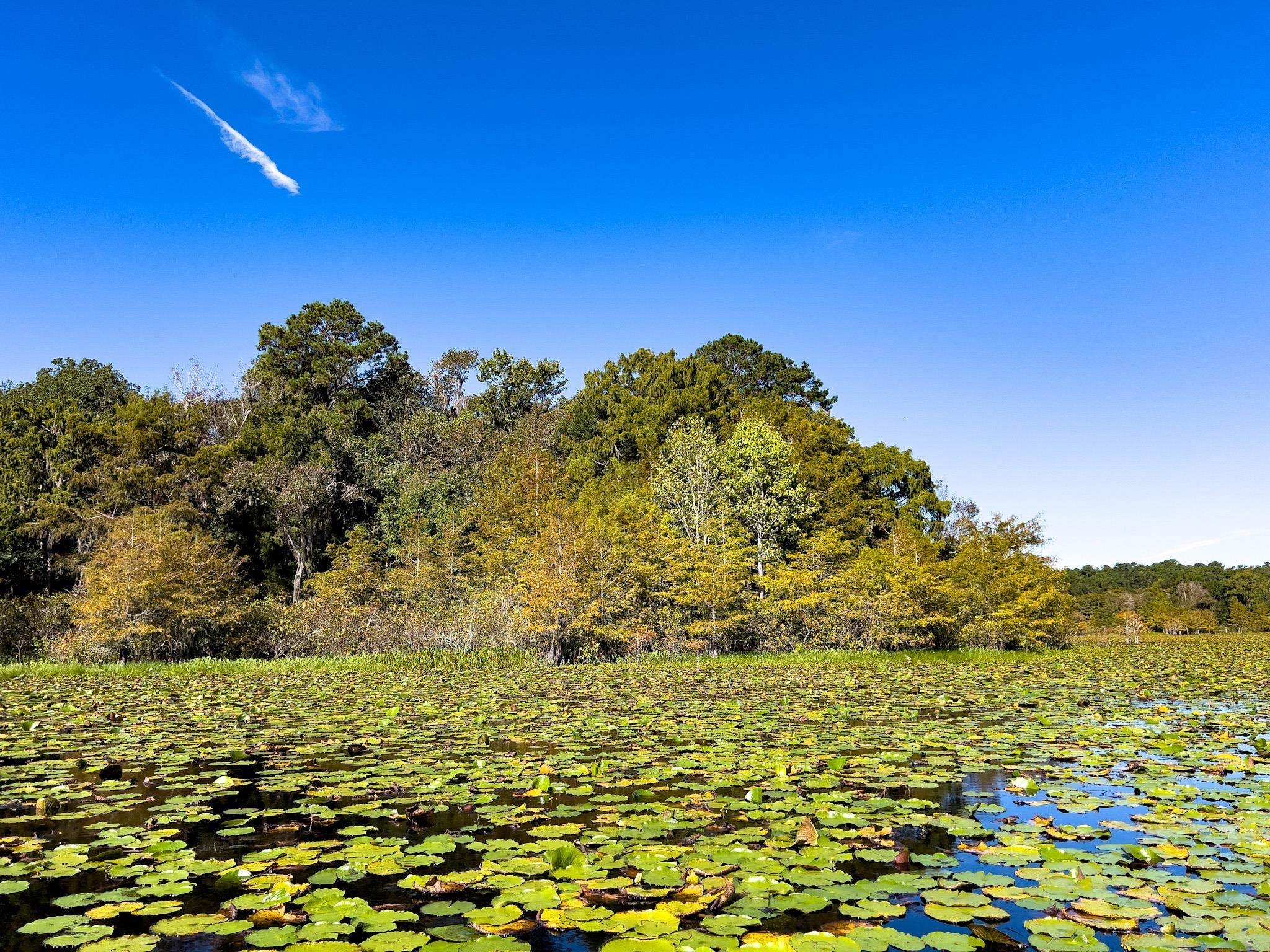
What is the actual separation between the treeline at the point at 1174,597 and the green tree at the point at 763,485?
82.9 ft

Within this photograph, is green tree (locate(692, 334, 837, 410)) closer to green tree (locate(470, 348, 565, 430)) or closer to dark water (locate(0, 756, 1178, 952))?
green tree (locate(470, 348, 565, 430))

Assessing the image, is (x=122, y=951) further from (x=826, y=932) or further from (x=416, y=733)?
(x=416, y=733)

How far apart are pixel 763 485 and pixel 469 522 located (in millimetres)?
A: 12935

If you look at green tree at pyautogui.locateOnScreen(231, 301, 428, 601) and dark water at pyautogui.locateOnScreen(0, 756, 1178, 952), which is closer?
dark water at pyautogui.locateOnScreen(0, 756, 1178, 952)

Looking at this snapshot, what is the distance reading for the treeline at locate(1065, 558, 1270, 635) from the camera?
5028 cm

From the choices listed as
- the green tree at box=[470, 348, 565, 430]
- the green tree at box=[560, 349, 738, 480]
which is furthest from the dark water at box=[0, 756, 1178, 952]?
the green tree at box=[470, 348, 565, 430]

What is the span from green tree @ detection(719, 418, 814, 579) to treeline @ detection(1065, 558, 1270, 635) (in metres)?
25.3

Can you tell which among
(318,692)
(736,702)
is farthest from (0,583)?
(736,702)

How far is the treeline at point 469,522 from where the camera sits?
20.7 m

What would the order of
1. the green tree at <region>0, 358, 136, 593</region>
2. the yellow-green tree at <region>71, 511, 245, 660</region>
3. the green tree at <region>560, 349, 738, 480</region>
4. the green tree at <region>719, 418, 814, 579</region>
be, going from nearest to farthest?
the yellow-green tree at <region>71, 511, 245, 660</region>
the green tree at <region>0, 358, 136, 593</region>
the green tree at <region>719, 418, 814, 579</region>
the green tree at <region>560, 349, 738, 480</region>

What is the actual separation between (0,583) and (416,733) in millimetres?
26981

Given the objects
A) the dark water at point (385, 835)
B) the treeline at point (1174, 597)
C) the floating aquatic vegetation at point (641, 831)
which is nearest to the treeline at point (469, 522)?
the floating aquatic vegetation at point (641, 831)

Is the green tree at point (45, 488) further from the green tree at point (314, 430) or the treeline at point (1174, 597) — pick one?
the treeline at point (1174, 597)

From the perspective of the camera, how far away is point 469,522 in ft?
106
